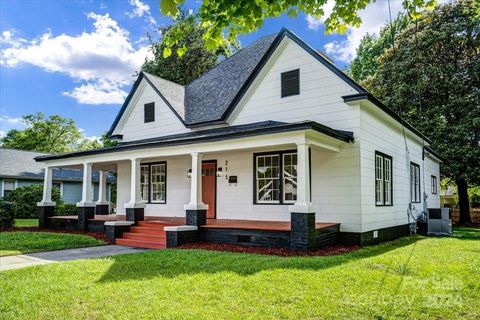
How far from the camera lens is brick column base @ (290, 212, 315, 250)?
8.45 m

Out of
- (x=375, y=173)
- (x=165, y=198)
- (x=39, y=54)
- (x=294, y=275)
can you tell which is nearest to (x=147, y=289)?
(x=294, y=275)

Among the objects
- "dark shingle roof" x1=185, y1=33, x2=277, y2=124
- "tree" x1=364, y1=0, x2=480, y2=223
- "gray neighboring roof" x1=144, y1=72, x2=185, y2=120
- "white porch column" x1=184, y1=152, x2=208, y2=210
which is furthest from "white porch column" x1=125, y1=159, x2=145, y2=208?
"tree" x1=364, y1=0, x2=480, y2=223

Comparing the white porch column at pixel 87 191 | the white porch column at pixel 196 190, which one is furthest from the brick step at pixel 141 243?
the white porch column at pixel 87 191

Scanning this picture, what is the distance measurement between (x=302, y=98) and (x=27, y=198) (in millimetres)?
19471

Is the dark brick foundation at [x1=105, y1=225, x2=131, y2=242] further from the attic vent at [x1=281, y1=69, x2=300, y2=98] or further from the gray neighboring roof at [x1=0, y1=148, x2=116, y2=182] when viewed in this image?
the gray neighboring roof at [x1=0, y1=148, x2=116, y2=182]

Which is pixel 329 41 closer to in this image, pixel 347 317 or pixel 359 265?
pixel 359 265

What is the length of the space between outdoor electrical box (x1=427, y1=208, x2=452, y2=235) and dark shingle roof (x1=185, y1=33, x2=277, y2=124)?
914 centimetres

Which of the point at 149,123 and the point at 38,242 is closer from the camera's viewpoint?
the point at 38,242

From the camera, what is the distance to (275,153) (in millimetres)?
11508

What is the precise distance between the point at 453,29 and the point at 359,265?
1940 cm

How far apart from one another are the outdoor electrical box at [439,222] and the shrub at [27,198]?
68.7ft

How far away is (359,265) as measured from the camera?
21.9ft

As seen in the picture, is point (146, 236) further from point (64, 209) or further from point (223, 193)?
point (64, 209)

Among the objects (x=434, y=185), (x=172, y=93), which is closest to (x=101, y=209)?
(x=172, y=93)
